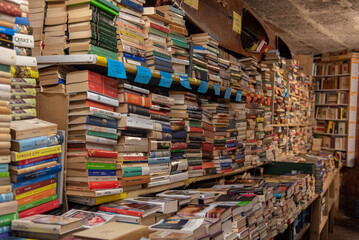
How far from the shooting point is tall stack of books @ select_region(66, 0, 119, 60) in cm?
203

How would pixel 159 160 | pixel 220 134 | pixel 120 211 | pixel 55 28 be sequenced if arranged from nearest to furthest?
pixel 120 211 < pixel 55 28 < pixel 159 160 < pixel 220 134

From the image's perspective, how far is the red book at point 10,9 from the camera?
160 centimetres

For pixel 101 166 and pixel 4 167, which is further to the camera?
pixel 101 166

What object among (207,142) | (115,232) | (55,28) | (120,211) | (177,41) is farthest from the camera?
(207,142)

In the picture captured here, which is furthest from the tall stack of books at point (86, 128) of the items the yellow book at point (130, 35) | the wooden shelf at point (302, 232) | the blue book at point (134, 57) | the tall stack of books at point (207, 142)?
the wooden shelf at point (302, 232)

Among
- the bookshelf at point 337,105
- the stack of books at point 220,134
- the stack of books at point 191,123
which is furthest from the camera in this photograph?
the bookshelf at point 337,105

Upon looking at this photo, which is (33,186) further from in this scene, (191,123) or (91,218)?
(191,123)

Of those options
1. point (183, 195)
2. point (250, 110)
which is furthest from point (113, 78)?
point (250, 110)

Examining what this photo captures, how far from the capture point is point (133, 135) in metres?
2.38

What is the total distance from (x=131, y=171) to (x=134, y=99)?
0.47 metres

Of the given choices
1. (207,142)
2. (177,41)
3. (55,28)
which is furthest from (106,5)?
(207,142)

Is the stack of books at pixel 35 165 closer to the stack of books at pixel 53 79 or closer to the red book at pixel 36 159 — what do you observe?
the red book at pixel 36 159

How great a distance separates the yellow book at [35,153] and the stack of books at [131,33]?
0.74 meters

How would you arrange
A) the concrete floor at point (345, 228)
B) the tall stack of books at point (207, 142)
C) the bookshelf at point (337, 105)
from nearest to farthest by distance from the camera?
the tall stack of books at point (207, 142) < the concrete floor at point (345, 228) < the bookshelf at point (337, 105)
